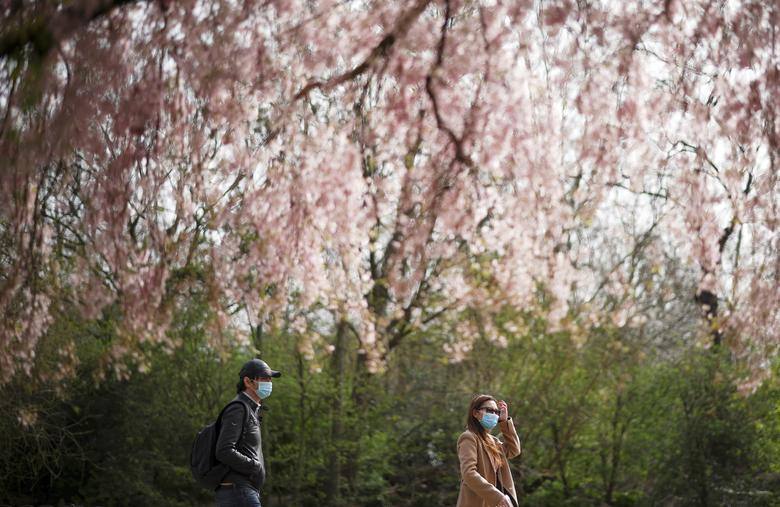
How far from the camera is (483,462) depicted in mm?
6102

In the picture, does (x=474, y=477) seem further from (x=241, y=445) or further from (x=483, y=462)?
(x=241, y=445)

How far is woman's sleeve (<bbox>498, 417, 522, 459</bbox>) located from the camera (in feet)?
21.3

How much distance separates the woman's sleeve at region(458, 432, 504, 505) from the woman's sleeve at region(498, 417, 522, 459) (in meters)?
0.47

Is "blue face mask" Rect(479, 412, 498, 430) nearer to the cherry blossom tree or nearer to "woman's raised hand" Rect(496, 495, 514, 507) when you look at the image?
"woman's raised hand" Rect(496, 495, 514, 507)

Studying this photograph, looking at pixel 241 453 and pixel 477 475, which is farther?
pixel 477 475

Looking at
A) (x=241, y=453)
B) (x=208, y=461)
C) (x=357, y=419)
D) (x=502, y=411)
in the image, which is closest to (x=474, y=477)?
(x=502, y=411)

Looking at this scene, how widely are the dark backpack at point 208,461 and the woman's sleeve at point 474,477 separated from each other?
1360 mm

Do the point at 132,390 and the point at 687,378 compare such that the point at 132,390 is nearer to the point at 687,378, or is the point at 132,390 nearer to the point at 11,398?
the point at 11,398

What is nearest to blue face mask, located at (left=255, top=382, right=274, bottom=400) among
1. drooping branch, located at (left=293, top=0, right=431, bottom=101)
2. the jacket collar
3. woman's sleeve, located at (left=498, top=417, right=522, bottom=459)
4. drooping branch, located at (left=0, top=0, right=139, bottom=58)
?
the jacket collar

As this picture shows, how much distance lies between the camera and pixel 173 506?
14.7 m

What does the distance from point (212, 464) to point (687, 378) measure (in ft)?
30.4

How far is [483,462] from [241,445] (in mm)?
1506

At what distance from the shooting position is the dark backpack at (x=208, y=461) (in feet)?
18.6

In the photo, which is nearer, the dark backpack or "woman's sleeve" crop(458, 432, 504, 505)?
the dark backpack
